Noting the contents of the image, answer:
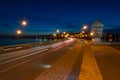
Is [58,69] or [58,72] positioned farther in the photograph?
[58,69]

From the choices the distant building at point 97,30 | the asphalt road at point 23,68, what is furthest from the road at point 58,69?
the distant building at point 97,30

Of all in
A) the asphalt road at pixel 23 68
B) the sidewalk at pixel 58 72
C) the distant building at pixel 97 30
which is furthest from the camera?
the distant building at pixel 97 30

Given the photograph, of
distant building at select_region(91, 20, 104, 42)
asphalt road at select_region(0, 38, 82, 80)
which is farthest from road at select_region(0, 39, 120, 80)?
distant building at select_region(91, 20, 104, 42)

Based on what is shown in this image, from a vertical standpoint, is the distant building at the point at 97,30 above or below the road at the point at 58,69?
above

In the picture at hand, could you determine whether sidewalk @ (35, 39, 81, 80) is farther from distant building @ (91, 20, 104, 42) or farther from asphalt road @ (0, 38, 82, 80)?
distant building @ (91, 20, 104, 42)

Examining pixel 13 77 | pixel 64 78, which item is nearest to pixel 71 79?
pixel 64 78

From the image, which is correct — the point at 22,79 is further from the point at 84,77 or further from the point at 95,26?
the point at 95,26

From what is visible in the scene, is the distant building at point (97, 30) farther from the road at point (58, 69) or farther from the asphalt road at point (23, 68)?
the asphalt road at point (23, 68)

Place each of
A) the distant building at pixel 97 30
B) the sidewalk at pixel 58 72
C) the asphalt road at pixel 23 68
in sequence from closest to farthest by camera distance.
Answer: the sidewalk at pixel 58 72, the asphalt road at pixel 23 68, the distant building at pixel 97 30

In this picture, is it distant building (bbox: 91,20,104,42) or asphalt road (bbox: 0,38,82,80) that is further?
distant building (bbox: 91,20,104,42)

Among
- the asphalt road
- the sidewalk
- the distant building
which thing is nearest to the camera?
the sidewalk

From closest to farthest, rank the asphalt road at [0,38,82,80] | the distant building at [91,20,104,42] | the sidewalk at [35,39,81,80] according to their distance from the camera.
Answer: the sidewalk at [35,39,81,80] → the asphalt road at [0,38,82,80] → the distant building at [91,20,104,42]

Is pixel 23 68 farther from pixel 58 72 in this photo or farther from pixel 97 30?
pixel 97 30

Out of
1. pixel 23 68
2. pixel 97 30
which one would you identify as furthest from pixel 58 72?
pixel 97 30
